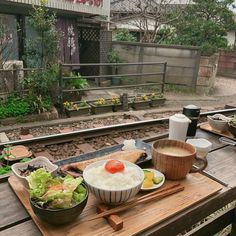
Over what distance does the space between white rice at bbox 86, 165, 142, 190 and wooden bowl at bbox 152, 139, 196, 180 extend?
0.21m

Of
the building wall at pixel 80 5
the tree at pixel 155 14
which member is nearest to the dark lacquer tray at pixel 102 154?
the building wall at pixel 80 5

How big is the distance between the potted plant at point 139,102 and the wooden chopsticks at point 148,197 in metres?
5.60

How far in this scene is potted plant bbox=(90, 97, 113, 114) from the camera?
6.41 metres

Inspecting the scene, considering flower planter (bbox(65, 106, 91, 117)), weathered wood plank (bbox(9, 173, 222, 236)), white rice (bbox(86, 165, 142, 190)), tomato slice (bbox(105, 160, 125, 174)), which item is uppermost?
tomato slice (bbox(105, 160, 125, 174))

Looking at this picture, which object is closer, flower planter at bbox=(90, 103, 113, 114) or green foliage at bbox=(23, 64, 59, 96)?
green foliage at bbox=(23, 64, 59, 96)

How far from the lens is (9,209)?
1.24 meters

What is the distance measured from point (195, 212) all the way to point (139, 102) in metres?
5.79

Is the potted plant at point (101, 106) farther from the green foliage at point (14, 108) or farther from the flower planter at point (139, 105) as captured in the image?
the green foliage at point (14, 108)

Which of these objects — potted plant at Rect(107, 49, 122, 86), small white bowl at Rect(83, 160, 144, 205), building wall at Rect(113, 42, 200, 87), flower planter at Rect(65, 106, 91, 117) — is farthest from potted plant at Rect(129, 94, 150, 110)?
small white bowl at Rect(83, 160, 144, 205)

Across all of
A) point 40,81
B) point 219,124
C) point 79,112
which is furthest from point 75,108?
point 219,124

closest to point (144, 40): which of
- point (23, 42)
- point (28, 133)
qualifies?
point (23, 42)

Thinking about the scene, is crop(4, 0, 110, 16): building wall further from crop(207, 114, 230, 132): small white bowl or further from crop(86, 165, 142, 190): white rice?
crop(86, 165, 142, 190): white rice

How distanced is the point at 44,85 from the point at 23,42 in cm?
312

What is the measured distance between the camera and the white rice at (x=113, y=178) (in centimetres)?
118
